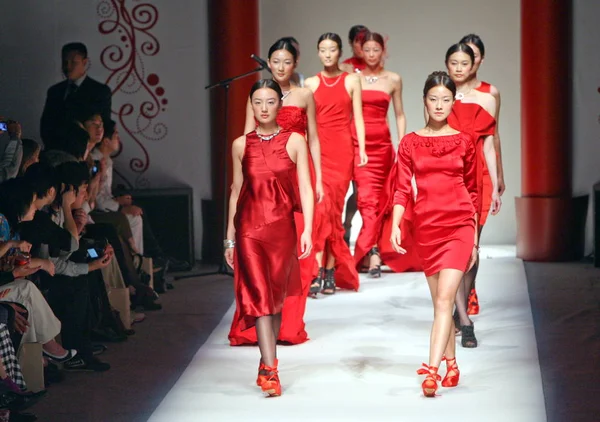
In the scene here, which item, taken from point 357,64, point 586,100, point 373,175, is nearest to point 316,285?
point 373,175

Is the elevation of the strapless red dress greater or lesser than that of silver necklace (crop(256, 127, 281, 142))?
lesser

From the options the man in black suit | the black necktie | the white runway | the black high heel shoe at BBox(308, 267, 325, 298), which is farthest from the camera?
the black necktie

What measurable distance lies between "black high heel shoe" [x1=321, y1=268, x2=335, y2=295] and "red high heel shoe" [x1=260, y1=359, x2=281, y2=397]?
2389 mm

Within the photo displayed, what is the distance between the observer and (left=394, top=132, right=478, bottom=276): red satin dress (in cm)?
486

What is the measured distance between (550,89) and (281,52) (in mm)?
3097

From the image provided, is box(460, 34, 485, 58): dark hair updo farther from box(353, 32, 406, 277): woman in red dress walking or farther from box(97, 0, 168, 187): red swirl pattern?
box(97, 0, 168, 187): red swirl pattern

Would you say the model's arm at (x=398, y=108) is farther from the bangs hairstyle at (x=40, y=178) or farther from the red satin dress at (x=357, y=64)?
the bangs hairstyle at (x=40, y=178)

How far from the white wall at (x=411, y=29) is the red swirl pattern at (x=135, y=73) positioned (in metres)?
1.04

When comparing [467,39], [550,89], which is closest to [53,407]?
[467,39]

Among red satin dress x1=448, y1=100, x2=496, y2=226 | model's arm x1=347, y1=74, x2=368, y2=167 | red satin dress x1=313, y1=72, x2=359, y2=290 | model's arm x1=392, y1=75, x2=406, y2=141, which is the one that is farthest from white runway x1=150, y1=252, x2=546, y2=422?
model's arm x1=392, y1=75, x2=406, y2=141

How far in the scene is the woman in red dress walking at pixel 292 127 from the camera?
5848 mm

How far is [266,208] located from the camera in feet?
16.3

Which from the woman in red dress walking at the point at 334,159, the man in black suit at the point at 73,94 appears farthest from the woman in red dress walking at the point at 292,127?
the man in black suit at the point at 73,94

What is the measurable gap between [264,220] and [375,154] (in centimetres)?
301
